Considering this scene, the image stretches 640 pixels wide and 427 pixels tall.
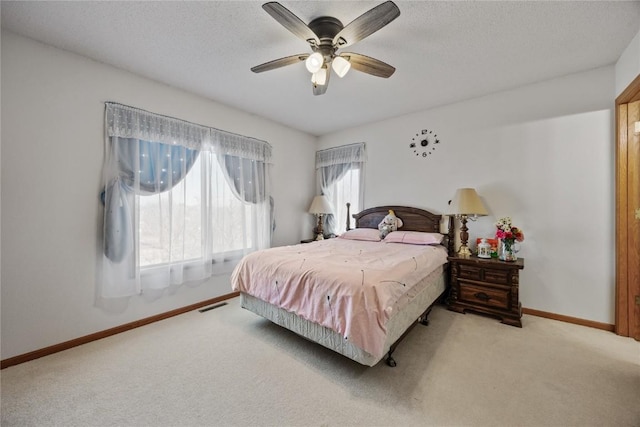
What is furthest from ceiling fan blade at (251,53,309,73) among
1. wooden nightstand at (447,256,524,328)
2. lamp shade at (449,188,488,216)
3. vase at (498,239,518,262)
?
vase at (498,239,518,262)

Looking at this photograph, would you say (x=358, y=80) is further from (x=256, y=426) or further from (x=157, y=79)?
(x=256, y=426)

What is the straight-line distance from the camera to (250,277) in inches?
95.9

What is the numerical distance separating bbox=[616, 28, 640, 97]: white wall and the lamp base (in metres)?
2.05

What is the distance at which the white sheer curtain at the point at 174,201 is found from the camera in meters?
2.45

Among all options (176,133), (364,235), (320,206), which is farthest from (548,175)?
(176,133)

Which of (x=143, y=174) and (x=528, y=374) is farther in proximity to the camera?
(x=143, y=174)

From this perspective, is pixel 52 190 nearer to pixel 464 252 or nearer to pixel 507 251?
pixel 464 252

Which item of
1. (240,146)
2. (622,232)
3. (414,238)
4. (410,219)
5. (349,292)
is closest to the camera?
(349,292)

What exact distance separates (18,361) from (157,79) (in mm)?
2871

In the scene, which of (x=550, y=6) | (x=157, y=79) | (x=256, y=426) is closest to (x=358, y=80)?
(x=550, y=6)

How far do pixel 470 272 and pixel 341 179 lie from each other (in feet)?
8.23

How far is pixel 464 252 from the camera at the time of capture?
305cm

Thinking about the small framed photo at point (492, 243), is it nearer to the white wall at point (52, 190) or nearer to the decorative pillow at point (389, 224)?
the decorative pillow at point (389, 224)

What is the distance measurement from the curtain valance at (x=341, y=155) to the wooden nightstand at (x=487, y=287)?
2.23 m
